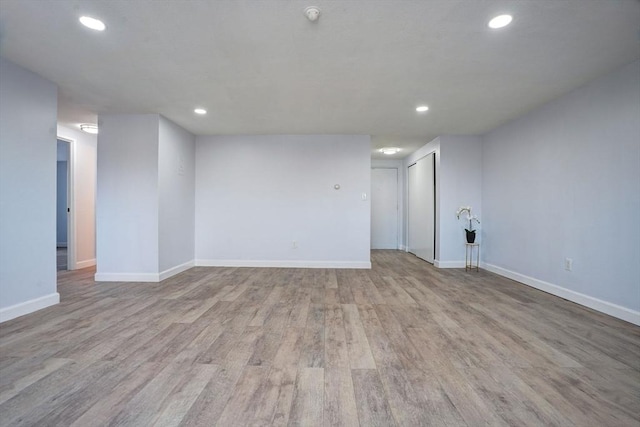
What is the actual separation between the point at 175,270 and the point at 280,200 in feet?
6.69

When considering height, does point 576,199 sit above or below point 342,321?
above

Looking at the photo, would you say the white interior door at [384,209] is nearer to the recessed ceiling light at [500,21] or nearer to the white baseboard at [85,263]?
the recessed ceiling light at [500,21]

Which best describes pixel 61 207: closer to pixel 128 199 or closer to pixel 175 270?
pixel 128 199

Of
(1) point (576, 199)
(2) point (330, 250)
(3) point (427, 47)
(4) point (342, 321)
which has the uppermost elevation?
(3) point (427, 47)

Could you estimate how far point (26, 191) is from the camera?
9.23 feet

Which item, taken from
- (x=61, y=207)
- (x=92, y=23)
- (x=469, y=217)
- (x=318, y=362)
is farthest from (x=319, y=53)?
(x=61, y=207)

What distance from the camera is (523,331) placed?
2.41 metres

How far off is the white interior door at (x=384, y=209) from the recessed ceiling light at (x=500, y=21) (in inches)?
219

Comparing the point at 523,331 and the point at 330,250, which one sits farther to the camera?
the point at 330,250

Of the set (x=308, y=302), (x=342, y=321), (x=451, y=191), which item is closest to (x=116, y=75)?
(x=308, y=302)

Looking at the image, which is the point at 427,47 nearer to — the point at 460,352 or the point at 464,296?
the point at 460,352

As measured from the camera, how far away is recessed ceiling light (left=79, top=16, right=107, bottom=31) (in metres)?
2.07

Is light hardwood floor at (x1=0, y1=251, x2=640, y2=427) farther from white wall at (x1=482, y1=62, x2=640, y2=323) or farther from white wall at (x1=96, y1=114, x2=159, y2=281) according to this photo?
white wall at (x1=96, y1=114, x2=159, y2=281)

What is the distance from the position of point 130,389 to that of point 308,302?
6.04 feet
